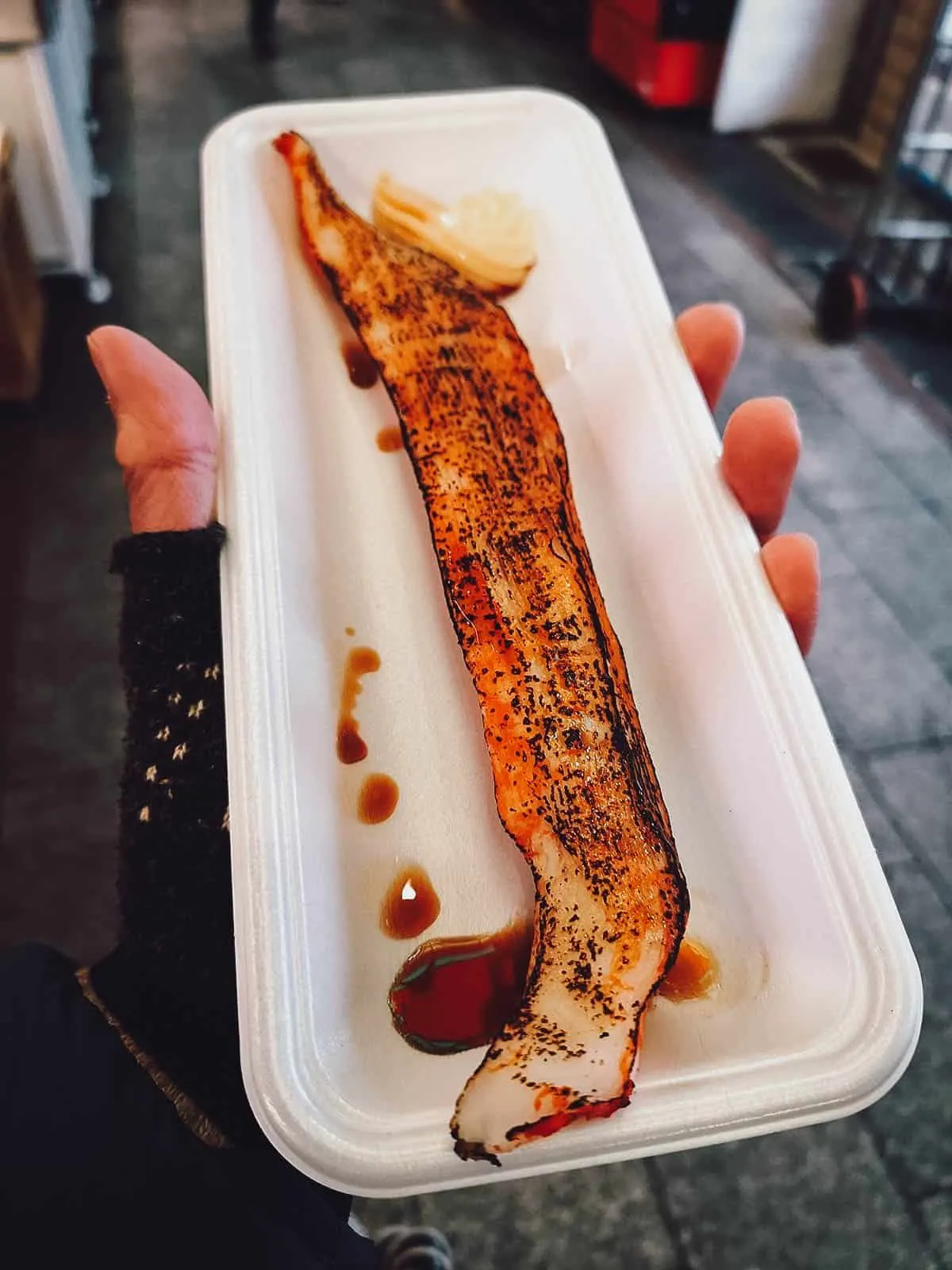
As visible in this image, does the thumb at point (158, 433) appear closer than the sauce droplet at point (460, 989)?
No

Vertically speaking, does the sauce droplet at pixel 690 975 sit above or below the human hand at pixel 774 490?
below

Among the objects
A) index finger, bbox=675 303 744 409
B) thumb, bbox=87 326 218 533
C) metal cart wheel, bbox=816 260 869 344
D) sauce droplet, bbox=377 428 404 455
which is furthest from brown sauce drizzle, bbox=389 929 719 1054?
metal cart wheel, bbox=816 260 869 344

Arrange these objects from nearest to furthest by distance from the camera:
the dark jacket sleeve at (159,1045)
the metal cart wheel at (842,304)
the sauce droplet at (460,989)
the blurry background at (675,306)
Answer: the dark jacket sleeve at (159,1045), the sauce droplet at (460,989), the blurry background at (675,306), the metal cart wheel at (842,304)

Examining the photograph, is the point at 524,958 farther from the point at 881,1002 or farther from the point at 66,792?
the point at 66,792

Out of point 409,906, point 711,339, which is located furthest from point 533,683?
point 711,339

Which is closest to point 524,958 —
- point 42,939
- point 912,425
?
point 42,939

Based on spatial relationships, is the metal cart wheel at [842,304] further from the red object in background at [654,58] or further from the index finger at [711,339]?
the index finger at [711,339]

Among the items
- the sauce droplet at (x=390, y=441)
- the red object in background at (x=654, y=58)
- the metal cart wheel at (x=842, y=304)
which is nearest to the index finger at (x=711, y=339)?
the sauce droplet at (x=390, y=441)

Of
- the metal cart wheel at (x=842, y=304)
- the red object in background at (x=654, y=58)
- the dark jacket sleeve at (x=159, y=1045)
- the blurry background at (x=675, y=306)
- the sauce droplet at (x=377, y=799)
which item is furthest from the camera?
the red object in background at (x=654, y=58)
